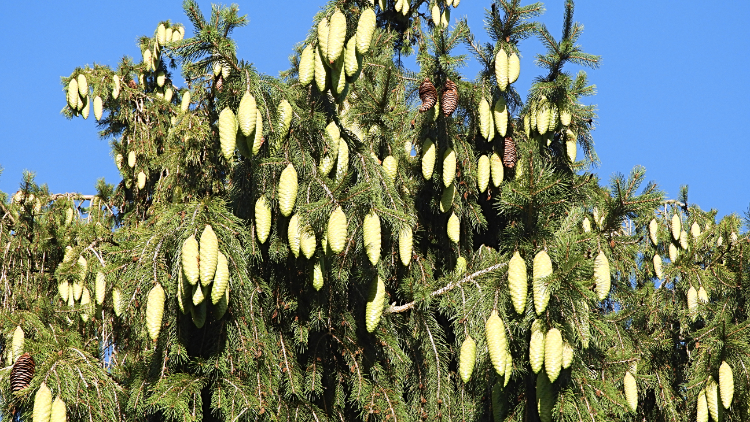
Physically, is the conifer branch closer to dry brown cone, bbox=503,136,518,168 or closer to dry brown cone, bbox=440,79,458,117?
dry brown cone, bbox=440,79,458,117

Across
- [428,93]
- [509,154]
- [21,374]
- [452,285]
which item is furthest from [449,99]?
[21,374]

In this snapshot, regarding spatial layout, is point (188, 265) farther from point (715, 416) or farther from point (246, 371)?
point (715, 416)

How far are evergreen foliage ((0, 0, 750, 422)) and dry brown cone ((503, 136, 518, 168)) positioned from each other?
1 cm

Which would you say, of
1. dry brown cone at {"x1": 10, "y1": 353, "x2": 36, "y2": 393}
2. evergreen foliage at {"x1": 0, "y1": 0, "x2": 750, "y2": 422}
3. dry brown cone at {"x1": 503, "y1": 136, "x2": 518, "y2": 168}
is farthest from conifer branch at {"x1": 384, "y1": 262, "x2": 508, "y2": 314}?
dry brown cone at {"x1": 10, "y1": 353, "x2": 36, "y2": 393}

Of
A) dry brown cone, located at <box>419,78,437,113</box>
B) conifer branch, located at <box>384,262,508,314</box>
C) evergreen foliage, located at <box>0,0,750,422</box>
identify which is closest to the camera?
evergreen foliage, located at <box>0,0,750,422</box>

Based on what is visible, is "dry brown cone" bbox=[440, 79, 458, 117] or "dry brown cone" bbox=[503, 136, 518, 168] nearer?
"dry brown cone" bbox=[440, 79, 458, 117]

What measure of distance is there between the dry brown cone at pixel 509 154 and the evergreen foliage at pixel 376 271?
13 mm

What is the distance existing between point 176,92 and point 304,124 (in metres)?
4.38

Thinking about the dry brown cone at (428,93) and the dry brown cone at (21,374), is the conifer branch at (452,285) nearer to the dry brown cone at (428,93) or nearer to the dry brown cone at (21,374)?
the dry brown cone at (428,93)

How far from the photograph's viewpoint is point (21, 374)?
9.54ft

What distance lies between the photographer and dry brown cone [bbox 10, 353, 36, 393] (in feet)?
9.50

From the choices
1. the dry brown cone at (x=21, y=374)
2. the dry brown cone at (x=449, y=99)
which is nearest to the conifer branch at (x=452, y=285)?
the dry brown cone at (x=449, y=99)

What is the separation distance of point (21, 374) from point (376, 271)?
1.49 metres

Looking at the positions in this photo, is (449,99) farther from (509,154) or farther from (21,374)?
(21,374)
